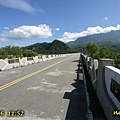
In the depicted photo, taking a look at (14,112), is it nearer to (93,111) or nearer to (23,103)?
(23,103)

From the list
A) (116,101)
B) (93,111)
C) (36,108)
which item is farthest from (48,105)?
(116,101)

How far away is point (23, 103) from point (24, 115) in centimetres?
106

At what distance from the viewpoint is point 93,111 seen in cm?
509

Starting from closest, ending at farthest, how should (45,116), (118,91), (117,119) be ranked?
(117,119)
(118,91)
(45,116)

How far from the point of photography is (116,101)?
159 inches

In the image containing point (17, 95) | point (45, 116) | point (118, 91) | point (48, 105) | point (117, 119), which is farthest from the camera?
point (17, 95)

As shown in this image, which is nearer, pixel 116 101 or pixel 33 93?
pixel 116 101

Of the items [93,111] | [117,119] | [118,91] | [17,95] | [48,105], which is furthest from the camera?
[17,95]

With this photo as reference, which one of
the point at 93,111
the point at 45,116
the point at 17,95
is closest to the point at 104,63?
the point at 93,111

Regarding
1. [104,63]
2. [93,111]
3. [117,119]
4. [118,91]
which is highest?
[104,63]

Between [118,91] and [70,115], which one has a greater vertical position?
[118,91]

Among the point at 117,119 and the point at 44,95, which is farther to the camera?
the point at 44,95

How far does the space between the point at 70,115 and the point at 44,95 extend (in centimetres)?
227

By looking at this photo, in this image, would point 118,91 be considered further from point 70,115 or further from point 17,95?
point 17,95
